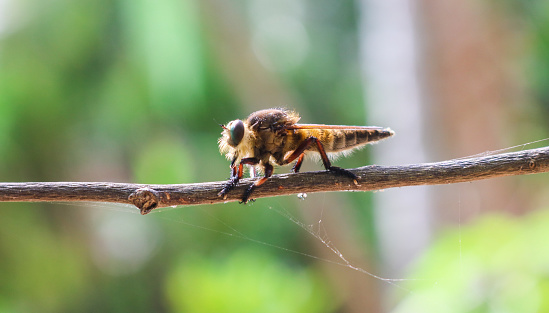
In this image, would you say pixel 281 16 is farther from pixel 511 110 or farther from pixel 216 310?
pixel 216 310

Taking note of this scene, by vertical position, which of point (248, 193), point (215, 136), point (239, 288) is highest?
point (215, 136)

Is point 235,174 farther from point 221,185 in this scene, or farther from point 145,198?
point 145,198

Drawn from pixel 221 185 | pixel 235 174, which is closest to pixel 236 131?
pixel 235 174

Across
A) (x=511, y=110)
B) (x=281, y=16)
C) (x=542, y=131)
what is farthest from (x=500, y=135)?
(x=281, y=16)

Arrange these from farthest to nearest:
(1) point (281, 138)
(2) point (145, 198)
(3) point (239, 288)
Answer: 1. (3) point (239, 288)
2. (1) point (281, 138)
3. (2) point (145, 198)

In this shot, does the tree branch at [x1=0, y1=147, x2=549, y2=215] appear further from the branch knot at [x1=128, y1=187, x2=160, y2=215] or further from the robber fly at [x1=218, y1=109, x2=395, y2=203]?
the robber fly at [x1=218, y1=109, x2=395, y2=203]

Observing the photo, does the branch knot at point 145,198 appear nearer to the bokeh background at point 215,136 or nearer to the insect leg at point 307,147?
the insect leg at point 307,147
